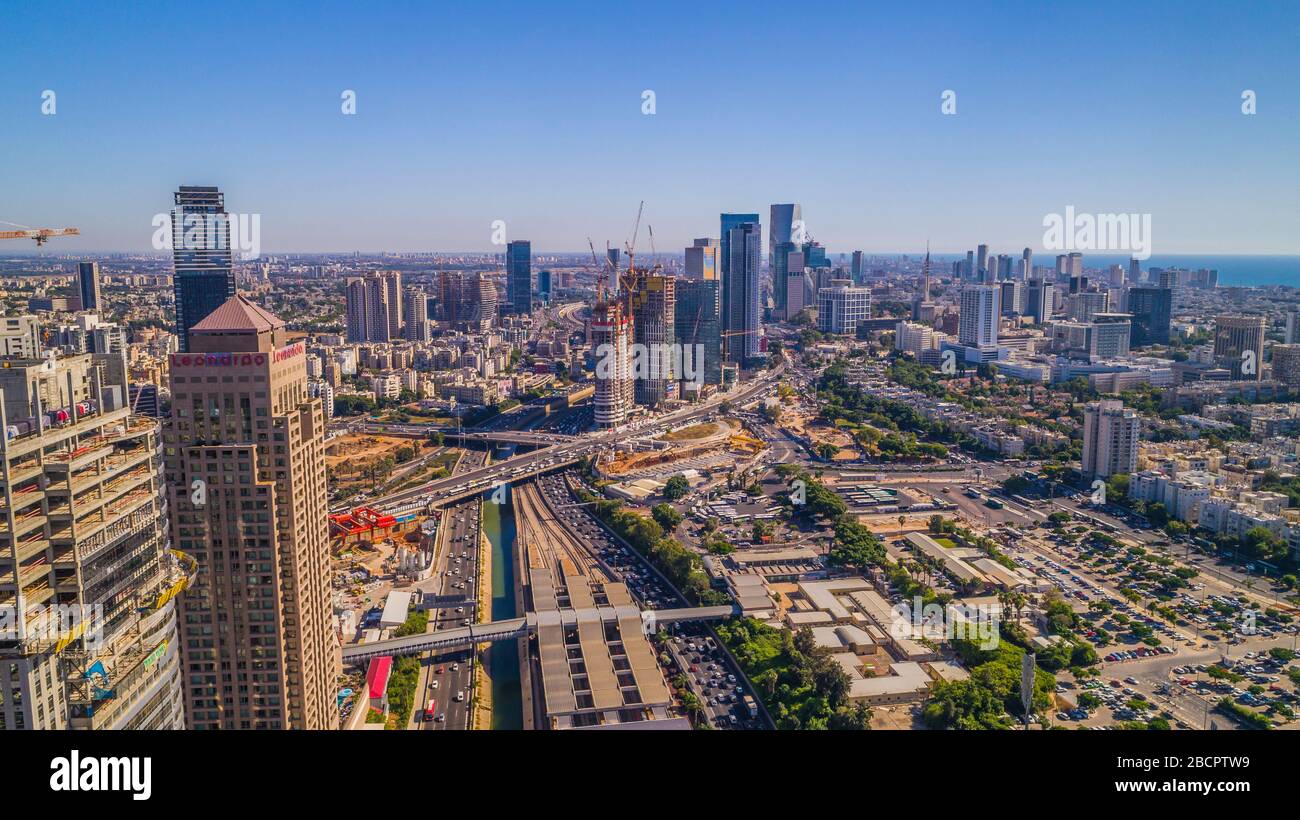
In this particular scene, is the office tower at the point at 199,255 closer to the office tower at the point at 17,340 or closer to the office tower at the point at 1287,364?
the office tower at the point at 17,340

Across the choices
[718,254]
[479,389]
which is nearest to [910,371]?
[718,254]

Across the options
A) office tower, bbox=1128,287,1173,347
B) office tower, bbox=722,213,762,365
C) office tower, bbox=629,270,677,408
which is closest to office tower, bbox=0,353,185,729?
office tower, bbox=629,270,677,408

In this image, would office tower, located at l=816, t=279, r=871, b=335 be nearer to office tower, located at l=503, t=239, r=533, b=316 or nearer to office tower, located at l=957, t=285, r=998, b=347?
office tower, located at l=957, t=285, r=998, b=347

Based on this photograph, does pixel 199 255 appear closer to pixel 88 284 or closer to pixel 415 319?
pixel 88 284

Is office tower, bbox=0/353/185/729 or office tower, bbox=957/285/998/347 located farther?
office tower, bbox=957/285/998/347

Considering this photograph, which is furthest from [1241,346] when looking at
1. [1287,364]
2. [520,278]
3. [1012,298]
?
[520,278]
